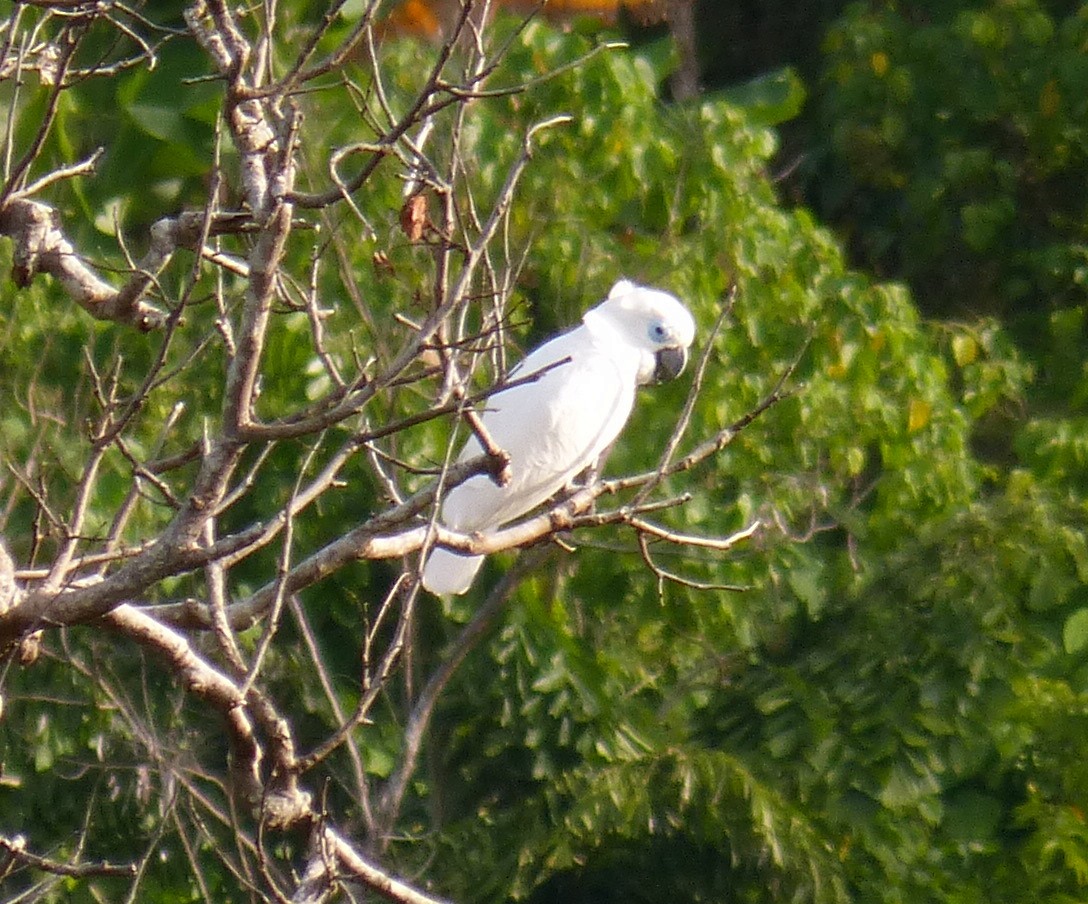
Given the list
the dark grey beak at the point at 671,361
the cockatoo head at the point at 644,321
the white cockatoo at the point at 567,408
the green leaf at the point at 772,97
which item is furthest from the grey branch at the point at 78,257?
the green leaf at the point at 772,97

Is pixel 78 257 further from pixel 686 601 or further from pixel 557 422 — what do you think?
pixel 686 601

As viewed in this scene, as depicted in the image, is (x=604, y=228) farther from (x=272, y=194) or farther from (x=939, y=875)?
(x=272, y=194)

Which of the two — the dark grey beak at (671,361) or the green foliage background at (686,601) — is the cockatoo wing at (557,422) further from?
the green foliage background at (686,601)

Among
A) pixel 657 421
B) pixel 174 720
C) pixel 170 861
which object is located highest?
pixel 657 421

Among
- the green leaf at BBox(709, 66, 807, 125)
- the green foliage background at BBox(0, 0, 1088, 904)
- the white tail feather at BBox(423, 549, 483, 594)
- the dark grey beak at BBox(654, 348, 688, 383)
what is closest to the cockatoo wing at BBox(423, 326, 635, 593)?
the white tail feather at BBox(423, 549, 483, 594)

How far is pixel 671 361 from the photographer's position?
455 cm

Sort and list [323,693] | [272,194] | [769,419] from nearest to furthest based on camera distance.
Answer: [272,194], [323,693], [769,419]

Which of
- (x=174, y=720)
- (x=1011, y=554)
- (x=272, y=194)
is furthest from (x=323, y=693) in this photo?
(x=272, y=194)

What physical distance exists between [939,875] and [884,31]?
405cm

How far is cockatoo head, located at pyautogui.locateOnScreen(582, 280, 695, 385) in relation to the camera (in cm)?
442

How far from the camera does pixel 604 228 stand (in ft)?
18.1

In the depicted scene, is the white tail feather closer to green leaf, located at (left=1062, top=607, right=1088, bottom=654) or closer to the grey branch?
the grey branch

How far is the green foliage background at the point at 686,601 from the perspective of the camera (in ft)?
15.1

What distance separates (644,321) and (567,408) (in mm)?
339
